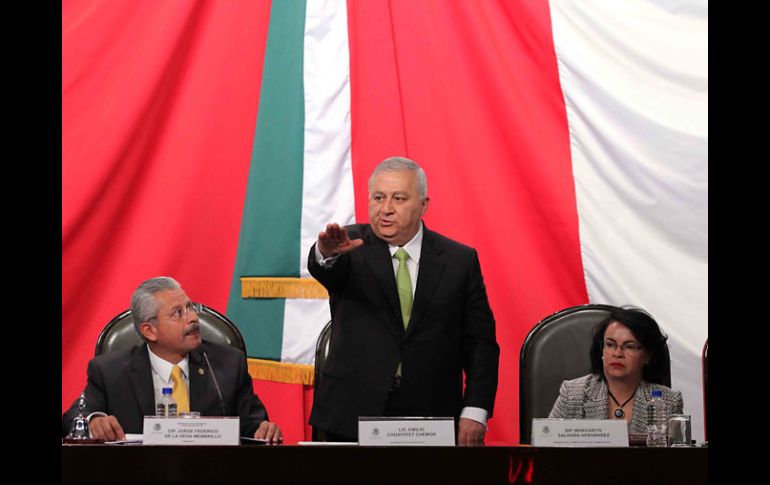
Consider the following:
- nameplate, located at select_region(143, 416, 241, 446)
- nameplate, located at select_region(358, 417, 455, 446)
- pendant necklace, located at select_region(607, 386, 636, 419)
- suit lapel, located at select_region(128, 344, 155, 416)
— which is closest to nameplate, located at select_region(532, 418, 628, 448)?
nameplate, located at select_region(358, 417, 455, 446)

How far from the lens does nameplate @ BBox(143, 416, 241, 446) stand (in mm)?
1906

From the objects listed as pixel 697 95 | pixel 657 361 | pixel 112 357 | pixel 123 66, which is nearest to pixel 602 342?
pixel 657 361

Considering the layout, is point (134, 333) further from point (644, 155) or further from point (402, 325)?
point (644, 155)

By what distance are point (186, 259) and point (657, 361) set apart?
1.92 metres

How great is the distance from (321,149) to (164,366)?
1300 mm

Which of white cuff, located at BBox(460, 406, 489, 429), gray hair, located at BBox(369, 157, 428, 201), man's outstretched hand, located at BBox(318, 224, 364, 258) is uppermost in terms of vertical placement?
gray hair, located at BBox(369, 157, 428, 201)

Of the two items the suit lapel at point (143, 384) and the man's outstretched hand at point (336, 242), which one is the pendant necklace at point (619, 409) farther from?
the suit lapel at point (143, 384)

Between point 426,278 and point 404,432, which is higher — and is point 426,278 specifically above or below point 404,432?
above

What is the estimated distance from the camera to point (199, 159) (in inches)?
146

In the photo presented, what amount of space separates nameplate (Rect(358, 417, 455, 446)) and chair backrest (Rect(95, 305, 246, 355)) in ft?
3.92

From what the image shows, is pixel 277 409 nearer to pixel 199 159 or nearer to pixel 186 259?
pixel 186 259

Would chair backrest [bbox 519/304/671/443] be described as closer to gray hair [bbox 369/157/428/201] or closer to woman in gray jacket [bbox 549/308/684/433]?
woman in gray jacket [bbox 549/308/684/433]

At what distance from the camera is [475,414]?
9.05ft

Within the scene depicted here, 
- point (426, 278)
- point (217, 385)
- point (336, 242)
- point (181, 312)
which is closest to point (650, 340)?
point (426, 278)
